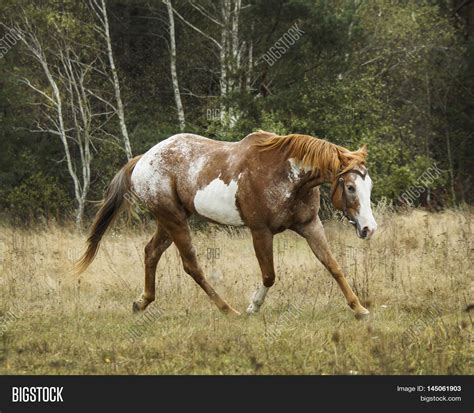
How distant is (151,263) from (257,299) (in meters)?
1.42

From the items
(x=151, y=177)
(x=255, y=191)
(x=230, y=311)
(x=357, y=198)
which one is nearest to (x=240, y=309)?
(x=230, y=311)

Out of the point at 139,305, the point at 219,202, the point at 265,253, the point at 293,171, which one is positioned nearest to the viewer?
the point at 293,171

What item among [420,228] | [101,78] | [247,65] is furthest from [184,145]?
[101,78]

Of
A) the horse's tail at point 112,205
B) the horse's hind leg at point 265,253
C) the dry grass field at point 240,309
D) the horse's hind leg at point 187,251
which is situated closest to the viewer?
the dry grass field at point 240,309

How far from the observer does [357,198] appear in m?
7.85

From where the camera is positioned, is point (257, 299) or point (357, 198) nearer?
point (357, 198)

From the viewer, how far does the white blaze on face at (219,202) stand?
28.8 ft

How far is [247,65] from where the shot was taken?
22.6 meters

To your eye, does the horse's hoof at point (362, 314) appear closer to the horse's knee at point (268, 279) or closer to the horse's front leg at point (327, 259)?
the horse's front leg at point (327, 259)

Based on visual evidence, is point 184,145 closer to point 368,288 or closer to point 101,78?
point 368,288

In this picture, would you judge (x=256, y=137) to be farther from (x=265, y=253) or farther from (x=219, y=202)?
(x=265, y=253)

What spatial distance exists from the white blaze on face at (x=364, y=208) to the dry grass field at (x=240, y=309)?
3.07 feet

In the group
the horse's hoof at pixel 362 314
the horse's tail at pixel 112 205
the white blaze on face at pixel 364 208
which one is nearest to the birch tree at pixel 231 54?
the horse's tail at pixel 112 205
